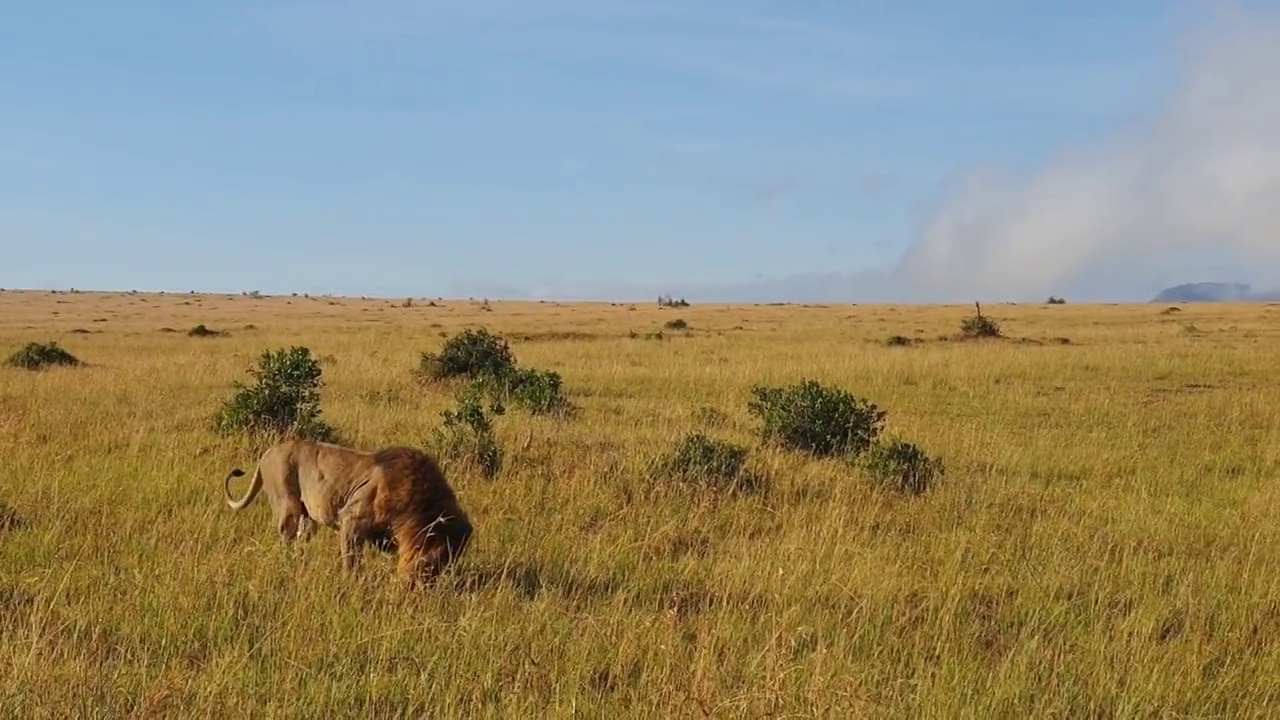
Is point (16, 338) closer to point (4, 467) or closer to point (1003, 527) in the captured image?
point (4, 467)

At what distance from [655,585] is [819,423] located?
18.6 feet

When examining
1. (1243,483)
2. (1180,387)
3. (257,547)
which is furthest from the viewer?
(1180,387)

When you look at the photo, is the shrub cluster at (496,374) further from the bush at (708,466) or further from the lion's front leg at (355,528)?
the lion's front leg at (355,528)

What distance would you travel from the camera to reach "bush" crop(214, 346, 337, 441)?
11.3m

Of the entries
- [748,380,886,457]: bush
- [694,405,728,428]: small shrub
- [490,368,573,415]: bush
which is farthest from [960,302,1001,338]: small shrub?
[748,380,886,457]: bush

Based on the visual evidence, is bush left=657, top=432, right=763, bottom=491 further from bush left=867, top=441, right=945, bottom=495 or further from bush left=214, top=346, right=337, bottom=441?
bush left=214, top=346, right=337, bottom=441

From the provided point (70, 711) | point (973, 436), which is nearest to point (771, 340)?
point (973, 436)

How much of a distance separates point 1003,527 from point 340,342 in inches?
997

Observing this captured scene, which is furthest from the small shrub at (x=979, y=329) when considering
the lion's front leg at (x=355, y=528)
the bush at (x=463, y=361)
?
the lion's front leg at (x=355, y=528)

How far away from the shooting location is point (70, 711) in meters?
3.97

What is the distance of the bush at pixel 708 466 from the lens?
9070 mm

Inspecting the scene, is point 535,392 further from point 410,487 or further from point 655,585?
point 410,487

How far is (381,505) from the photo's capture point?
19.1 ft

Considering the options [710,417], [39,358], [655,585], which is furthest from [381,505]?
[39,358]
